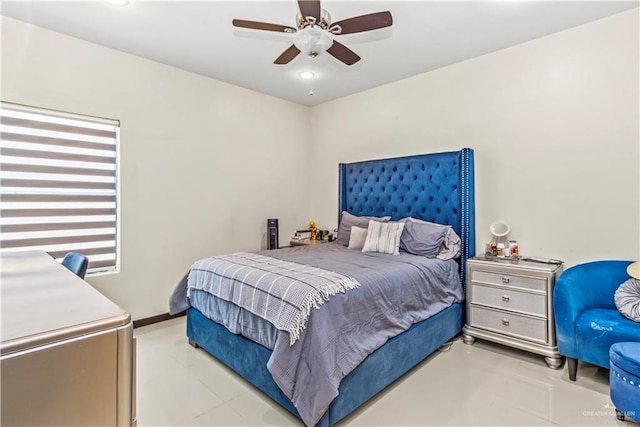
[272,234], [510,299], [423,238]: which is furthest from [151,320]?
[510,299]

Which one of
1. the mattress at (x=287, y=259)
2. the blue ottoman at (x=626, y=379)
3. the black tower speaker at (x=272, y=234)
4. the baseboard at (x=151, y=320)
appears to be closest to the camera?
the blue ottoman at (x=626, y=379)

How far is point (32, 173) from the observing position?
2889 millimetres

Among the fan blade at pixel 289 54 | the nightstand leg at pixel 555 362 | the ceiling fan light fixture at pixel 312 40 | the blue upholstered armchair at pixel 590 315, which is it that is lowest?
the nightstand leg at pixel 555 362

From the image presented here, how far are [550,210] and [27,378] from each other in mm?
3605

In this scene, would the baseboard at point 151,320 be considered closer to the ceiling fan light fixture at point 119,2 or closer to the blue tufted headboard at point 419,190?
the blue tufted headboard at point 419,190

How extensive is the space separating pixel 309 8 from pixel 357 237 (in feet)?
7.70

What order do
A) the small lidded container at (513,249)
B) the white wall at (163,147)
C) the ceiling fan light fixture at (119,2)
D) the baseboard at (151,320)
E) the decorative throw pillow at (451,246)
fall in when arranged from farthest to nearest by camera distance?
the baseboard at (151,320)
the decorative throw pillow at (451,246)
the small lidded container at (513,249)
the white wall at (163,147)
the ceiling fan light fixture at (119,2)

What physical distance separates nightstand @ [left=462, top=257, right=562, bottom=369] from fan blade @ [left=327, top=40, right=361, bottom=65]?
2.14m

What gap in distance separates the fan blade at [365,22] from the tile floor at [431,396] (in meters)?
2.53

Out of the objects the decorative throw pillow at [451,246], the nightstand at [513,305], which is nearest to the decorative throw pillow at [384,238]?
the decorative throw pillow at [451,246]

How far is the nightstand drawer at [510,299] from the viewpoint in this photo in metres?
2.69

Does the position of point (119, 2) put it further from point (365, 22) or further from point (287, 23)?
point (365, 22)

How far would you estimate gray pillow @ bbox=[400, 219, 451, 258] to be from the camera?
127 inches

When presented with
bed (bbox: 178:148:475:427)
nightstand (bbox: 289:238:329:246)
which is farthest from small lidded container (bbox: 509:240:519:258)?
nightstand (bbox: 289:238:329:246)
